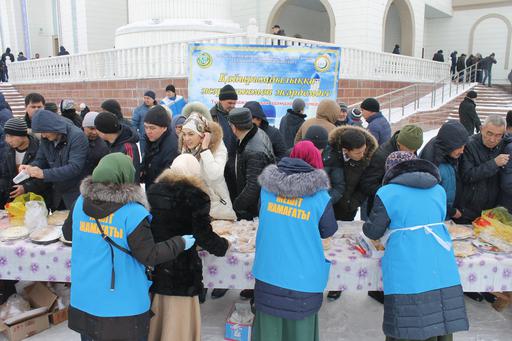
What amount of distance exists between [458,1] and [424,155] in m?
22.0

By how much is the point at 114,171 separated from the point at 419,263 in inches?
70.3

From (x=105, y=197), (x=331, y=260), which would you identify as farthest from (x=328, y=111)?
(x=105, y=197)

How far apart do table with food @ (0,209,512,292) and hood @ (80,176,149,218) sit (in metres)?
0.87

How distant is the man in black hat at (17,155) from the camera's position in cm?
371

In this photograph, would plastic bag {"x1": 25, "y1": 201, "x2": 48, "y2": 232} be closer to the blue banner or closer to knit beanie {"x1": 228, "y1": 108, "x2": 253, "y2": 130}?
knit beanie {"x1": 228, "y1": 108, "x2": 253, "y2": 130}

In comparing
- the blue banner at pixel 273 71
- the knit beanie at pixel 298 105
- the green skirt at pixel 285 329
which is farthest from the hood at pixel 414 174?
the blue banner at pixel 273 71

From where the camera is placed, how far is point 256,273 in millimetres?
2545

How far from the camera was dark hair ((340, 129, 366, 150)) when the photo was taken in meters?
3.24

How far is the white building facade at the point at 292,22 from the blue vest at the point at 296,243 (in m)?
11.7

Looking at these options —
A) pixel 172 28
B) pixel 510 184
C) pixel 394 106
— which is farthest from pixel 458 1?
pixel 510 184

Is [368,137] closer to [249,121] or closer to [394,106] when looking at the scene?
[249,121]

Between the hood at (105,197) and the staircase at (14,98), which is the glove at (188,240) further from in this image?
the staircase at (14,98)

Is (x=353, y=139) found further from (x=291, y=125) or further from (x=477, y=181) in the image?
(x=291, y=125)

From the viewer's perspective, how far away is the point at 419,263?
2371mm
